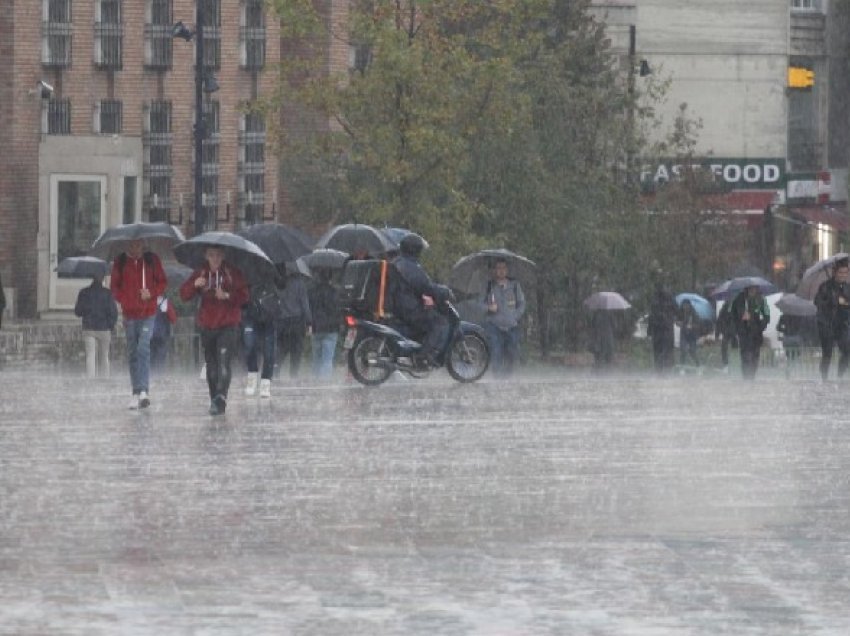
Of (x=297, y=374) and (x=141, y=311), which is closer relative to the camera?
(x=141, y=311)

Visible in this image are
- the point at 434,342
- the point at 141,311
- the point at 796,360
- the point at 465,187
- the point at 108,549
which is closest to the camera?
the point at 108,549

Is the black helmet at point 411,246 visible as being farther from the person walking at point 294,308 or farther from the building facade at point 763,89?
the building facade at point 763,89

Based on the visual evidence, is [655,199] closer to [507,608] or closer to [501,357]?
[501,357]

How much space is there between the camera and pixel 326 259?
37.3 m

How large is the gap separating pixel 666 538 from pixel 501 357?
20.8 meters

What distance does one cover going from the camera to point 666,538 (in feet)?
48.3

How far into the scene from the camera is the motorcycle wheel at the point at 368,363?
30.0 m

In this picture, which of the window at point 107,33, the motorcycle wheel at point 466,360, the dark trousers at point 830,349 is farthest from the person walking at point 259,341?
the window at point 107,33

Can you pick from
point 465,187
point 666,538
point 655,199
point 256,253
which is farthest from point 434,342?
point 655,199

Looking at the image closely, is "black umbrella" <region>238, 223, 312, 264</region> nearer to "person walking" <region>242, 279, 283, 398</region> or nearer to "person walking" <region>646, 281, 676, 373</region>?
"person walking" <region>242, 279, 283, 398</region>

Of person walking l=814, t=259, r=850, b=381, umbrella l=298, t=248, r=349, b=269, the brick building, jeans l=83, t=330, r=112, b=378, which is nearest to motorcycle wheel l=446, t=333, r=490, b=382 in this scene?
person walking l=814, t=259, r=850, b=381

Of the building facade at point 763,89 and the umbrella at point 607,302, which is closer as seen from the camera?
the umbrella at point 607,302

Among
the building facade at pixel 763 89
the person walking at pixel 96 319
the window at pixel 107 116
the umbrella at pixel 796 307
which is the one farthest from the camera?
the building facade at pixel 763 89

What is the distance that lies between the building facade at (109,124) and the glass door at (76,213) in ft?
0.10
